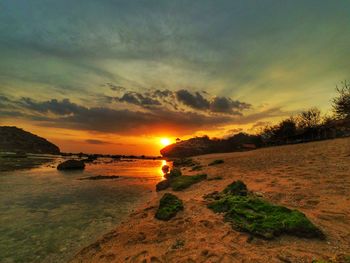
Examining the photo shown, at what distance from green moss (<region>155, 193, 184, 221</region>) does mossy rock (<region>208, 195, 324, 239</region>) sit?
1597 millimetres

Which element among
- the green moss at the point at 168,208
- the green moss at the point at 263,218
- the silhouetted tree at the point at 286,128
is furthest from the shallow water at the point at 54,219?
the silhouetted tree at the point at 286,128

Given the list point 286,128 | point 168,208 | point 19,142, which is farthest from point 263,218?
point 19,142

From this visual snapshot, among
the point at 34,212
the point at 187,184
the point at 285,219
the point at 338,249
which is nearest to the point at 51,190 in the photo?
the point at 34,212

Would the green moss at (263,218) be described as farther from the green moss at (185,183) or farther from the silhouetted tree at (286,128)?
the silhouetted tree at (286,128)

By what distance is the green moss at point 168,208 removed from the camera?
9241 mm

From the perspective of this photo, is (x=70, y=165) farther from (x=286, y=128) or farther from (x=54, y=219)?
(x=286, y=128)

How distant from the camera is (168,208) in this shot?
9.85m

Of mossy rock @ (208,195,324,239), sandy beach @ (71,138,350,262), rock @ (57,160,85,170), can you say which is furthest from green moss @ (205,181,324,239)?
rock @ (57,160,85,170)

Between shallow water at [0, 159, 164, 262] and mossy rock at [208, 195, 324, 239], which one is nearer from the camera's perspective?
mossy rock at [208, 195, 324, 239]

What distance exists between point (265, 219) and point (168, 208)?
13.8 feet

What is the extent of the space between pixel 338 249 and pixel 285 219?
1.49 meters

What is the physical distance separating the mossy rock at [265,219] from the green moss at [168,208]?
5.24ft

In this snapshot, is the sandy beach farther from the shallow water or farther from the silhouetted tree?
the silhouetted tree

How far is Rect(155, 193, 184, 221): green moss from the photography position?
9241 mm
